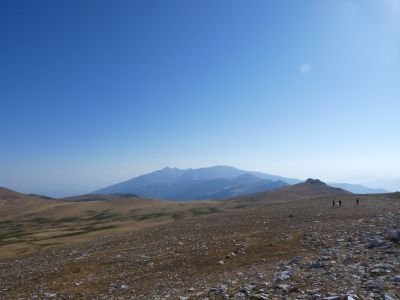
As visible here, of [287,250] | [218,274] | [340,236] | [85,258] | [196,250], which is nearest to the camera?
[218,274]

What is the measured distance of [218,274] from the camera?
1623 cm

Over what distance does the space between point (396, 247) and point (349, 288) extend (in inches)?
264

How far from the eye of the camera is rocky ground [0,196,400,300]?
11961 mm

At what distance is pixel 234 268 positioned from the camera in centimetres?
1712

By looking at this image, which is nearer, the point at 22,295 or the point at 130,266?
the point at 22,295

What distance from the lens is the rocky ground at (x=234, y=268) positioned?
12.0 m

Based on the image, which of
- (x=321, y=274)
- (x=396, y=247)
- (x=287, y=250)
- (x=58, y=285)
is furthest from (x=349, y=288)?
(x=58, y=285)

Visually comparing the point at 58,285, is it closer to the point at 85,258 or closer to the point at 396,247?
the point at 85,258

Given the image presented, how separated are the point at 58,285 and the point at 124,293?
17.2ft

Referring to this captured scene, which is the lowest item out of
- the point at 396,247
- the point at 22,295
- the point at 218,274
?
the point at 22,295

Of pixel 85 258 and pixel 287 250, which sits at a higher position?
pixel 287 250

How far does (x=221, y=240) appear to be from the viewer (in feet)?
83.4

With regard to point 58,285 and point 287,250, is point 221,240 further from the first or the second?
point 58,285

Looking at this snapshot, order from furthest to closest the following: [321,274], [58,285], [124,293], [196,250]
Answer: [196,250] < [58,285] < [124,293] < [321,274]
